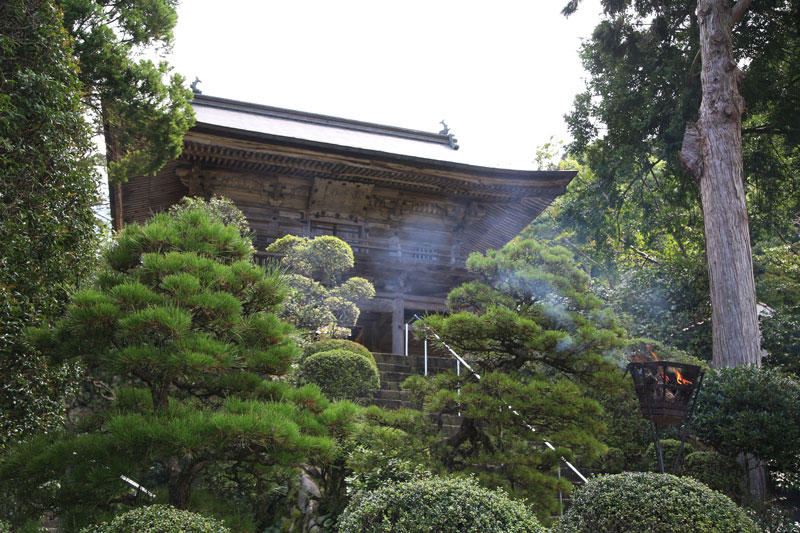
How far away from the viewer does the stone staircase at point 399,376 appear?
23.8 ft

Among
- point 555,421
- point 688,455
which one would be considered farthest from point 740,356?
point 555,421

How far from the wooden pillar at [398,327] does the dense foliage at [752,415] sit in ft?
21.5

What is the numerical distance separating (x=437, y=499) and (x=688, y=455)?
14.4 ft

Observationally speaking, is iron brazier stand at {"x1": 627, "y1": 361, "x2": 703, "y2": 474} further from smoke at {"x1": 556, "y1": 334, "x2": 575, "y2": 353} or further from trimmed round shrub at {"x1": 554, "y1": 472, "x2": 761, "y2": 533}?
trimmed round shrub at {"x1": 554, "y1": 472, "x2": 761, "y2": 533}

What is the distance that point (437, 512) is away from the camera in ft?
10.3

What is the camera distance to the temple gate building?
11789 millimetres

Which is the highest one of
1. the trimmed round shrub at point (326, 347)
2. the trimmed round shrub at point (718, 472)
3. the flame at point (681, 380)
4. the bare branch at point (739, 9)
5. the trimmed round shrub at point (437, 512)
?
the bare branch at point (739, 9)

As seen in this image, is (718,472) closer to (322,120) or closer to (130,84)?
(130,84)

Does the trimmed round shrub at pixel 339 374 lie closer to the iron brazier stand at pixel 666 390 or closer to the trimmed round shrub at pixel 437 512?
the iron brazier stand at pixel 666 390

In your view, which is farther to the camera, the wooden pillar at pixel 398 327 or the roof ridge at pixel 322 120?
the roof ridge at pixel 322 120

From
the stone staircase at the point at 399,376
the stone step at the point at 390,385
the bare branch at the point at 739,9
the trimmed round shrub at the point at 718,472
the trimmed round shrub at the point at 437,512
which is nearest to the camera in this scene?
the trimmed round shrub at the point at 437,512

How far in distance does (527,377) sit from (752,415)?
7.24 ft

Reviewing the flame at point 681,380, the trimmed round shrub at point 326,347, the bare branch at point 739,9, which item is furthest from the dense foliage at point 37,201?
the bare branch at point 739,9

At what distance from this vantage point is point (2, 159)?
163 inches
